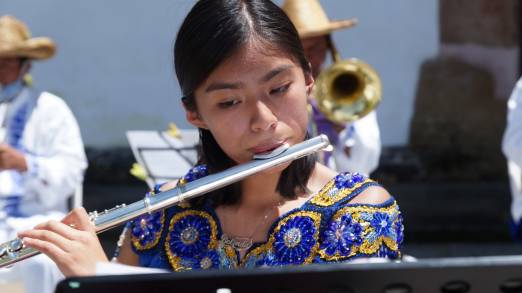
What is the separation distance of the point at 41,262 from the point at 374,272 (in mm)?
2177

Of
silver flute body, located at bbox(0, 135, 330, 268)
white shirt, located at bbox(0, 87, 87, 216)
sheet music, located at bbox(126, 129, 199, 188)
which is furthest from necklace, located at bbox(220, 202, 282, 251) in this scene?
white shirt, located at bbox(0, 87, 87, 216)

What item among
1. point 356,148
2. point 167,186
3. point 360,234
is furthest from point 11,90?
point 360,234

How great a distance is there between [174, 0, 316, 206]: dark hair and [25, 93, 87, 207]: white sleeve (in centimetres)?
239

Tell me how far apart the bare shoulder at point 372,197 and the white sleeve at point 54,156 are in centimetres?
252

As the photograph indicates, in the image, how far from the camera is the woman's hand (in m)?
1.41

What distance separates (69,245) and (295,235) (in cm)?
39

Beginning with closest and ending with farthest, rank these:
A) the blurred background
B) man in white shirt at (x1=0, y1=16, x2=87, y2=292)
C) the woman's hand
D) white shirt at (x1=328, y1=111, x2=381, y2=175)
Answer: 1. the woman's hand
2. man in white shirt at (x1=0, y1=16, x2=87, y2=292)
3. white shirt at (x1=328, y1=111, x2=381, y2=175)
4. the blurred background

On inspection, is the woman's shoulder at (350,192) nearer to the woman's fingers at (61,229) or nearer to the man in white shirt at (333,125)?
the woman's fingers at (61,229)

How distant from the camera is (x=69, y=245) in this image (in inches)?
56.7

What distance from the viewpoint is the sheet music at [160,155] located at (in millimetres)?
3424

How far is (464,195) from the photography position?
6.07 m

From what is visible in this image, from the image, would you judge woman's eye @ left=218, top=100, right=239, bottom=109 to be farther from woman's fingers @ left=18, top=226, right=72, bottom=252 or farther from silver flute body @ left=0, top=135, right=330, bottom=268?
woman's fingers @ left=18, top=226, right=72, bottom=252

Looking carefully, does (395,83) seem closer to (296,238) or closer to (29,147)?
(29,147)

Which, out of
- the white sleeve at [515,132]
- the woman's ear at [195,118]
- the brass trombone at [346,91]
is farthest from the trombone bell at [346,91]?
the woman's ear at [195,118]
